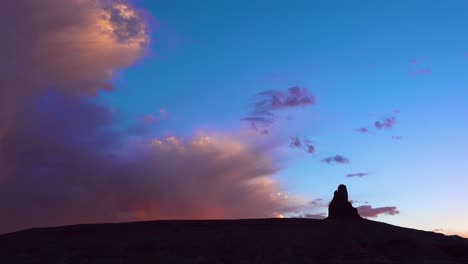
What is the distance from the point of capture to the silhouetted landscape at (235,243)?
7950 centimetres

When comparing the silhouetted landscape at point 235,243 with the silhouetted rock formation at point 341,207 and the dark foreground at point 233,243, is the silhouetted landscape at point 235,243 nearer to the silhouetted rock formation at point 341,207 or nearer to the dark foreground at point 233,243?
the dark foreground at point 233,243

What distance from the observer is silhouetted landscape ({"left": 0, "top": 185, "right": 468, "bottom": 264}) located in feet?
261

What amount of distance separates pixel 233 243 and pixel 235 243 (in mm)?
321

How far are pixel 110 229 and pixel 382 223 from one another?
49.9m

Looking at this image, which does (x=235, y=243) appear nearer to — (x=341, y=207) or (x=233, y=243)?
(x=233, y=243)

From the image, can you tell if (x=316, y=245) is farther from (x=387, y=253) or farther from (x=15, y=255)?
(x=15, y=255)

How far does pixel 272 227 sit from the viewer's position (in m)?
94.7

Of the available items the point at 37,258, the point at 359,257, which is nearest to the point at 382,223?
the point at 359,257

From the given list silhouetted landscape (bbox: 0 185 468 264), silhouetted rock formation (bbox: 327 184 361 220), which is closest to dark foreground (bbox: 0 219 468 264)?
silhouetted landscape (bbox: 0 185 468 264)

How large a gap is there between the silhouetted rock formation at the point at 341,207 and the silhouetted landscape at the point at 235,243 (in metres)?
2.58

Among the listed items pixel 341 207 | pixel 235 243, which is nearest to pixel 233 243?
pixel 235 243

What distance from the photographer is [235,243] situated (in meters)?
→ 85.2

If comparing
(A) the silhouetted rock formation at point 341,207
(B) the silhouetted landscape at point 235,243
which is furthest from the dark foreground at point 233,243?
(A) the silhouetted rock formation at point 341,207

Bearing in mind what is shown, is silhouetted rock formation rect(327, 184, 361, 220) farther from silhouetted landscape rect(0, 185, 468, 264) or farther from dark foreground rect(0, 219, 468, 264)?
dark foreground rect(0, 219, 468, 264)
